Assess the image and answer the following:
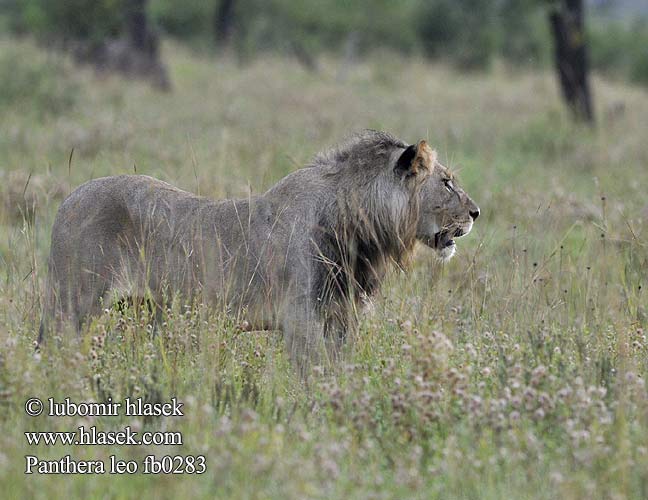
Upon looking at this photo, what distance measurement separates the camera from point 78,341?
4.81 metres

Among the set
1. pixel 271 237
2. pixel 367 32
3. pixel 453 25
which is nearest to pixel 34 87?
pixel 271 237

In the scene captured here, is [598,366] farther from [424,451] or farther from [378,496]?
[378,496]

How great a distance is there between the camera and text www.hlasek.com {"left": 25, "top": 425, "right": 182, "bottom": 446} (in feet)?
13.4

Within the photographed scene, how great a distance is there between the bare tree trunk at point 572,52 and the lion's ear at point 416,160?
1141 cm

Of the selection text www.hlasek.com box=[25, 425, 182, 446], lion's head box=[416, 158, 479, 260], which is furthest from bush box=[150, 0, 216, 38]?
text www.hlasek.com box=[25, 425, 182, 446]

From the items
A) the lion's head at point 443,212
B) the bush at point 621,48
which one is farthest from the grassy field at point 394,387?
the bush at point 621,48

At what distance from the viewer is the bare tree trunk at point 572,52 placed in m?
16.5

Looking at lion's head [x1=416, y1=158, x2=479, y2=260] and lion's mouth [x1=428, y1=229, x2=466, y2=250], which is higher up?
lion's head [x1=416, y1=158, x2=479, y2=260]

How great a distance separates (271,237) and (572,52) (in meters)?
12.6

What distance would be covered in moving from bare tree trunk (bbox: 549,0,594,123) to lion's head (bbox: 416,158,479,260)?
11.3 m

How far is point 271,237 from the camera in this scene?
5.39 metres

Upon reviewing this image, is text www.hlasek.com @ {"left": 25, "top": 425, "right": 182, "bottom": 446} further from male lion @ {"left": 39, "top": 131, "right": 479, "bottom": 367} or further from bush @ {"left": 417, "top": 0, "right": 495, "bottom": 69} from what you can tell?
bush @ {"left": 417, "top": 0, "right": 495, "bottom": 69}

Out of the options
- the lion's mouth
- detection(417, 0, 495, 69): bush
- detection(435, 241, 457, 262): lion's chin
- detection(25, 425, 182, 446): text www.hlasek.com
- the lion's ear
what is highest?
the lion's ear

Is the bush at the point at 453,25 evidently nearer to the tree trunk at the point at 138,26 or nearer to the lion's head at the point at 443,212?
the tree trunk at the point at 138,26
